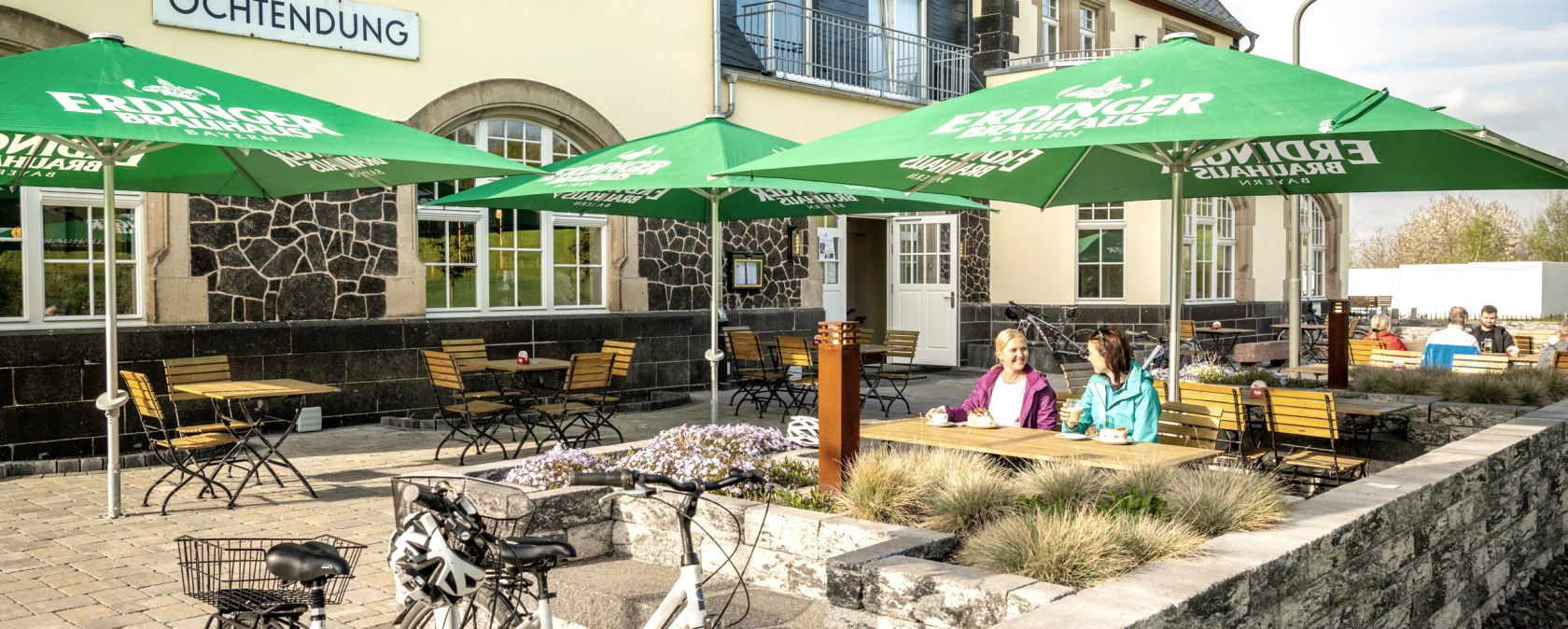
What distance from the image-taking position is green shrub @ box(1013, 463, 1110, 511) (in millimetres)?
4695

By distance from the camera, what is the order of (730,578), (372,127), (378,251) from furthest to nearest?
(378,251) < (372,127) < (730,578)

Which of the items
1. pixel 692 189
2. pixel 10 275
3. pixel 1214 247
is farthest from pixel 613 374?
pixel 1214 247

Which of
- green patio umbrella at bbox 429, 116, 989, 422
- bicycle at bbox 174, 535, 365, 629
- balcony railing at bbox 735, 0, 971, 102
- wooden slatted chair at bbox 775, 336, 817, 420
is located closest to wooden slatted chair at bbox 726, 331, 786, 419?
wooden slatted chair at bbox 775, 336, 817, 420

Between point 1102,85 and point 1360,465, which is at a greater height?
point 1102,85

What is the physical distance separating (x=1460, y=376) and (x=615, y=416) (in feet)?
22.7

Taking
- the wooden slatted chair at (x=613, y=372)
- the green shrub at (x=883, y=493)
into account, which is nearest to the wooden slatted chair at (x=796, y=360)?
the wooden slatted chair at (x=613, y=372)

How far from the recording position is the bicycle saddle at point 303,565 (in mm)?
3174

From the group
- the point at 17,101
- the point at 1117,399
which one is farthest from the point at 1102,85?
the point at 17,101

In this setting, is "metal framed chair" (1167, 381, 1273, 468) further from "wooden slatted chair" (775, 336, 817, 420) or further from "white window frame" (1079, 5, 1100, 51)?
"white window frame" (1079, 5, 1100, 51)

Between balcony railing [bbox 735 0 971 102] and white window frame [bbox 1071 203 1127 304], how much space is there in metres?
2.60

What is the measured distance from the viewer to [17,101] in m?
5.50

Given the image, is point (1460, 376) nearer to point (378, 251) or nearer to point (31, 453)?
point (378, 251)

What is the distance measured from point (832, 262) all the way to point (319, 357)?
24.0ft

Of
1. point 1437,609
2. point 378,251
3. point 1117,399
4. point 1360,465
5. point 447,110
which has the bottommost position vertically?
point 1437,609
